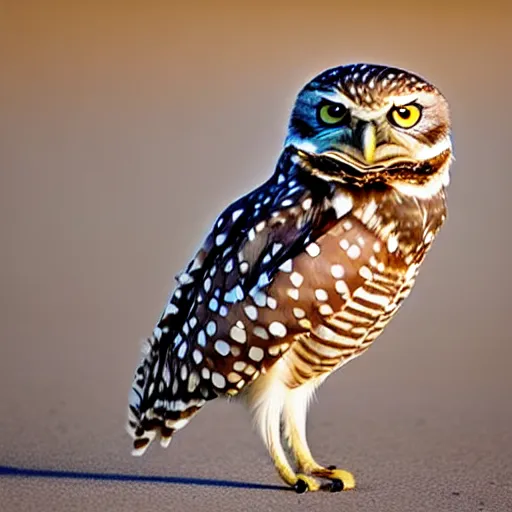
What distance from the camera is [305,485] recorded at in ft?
6.39

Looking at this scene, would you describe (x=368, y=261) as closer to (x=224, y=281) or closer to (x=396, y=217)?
(x=396, y=217)

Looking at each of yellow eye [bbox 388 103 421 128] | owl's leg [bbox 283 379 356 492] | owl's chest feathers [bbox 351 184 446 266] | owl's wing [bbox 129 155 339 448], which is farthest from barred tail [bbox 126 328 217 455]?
yellow eye [bbox 388 103 421 128]

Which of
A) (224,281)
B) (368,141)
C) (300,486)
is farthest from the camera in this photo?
(300,486)

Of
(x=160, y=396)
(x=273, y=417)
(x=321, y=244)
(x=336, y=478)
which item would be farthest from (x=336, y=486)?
(x=321, y=244)

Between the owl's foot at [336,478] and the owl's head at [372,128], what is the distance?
535 millimetres

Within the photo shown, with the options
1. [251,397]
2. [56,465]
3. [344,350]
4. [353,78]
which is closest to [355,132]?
[353,78]

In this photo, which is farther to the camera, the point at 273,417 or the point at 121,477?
the point at 121,477

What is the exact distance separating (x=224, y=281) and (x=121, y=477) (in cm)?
44

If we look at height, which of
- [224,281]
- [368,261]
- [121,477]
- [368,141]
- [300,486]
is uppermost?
[368,141]

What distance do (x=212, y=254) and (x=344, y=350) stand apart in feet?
0.87

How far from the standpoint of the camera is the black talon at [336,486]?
1971 mm

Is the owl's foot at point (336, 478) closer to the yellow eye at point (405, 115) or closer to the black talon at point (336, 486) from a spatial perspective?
the black talon at point (336, 486)

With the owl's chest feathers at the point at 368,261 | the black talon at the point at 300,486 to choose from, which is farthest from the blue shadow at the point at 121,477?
the owl's chest feathers at the point at 368,261

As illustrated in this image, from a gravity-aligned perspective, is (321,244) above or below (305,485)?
above
